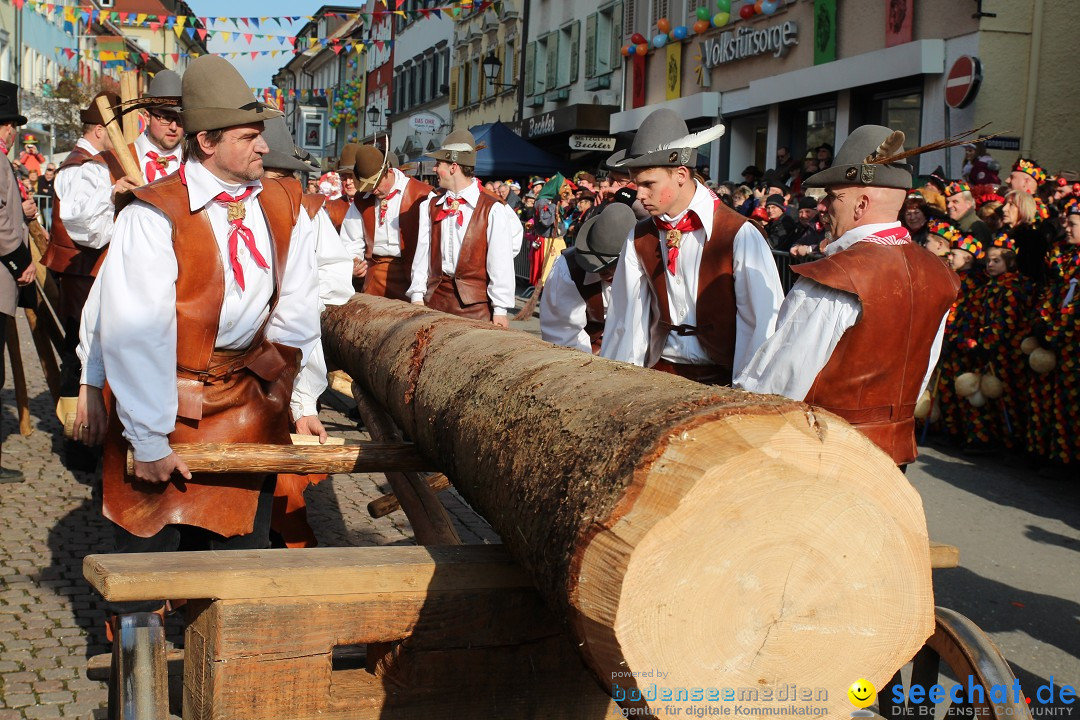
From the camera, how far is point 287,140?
6.77 metres

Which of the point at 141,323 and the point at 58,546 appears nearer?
the point at 141,323

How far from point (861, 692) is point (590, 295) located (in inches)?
164

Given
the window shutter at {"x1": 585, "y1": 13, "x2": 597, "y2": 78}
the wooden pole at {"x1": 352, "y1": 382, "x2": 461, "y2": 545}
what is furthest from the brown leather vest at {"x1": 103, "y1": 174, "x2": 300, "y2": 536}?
the window shutter at {"x1": 585, "y1": 13, "x2": 597, "y2": 78}

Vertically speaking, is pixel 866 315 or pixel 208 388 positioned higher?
pixel 866 315

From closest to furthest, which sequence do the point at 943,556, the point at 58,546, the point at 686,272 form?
the point at 943,556, the point at 686,272, the point at 58,546

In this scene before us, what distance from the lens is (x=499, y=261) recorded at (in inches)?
312

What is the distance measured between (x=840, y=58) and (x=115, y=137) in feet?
44.2

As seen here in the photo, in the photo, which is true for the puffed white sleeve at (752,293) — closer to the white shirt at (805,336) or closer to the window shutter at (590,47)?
the white shirt at (805,336)

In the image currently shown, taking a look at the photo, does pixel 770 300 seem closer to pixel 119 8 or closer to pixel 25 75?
pixel 25 75

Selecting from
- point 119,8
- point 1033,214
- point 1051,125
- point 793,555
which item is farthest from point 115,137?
point 119,8

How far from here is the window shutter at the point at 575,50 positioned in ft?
95.2

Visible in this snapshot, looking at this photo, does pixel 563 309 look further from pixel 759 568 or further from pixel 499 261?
pixel 759 568

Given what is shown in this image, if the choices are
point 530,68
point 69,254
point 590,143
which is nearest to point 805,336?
point 69,254

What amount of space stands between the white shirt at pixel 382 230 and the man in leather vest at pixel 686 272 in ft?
14.3
